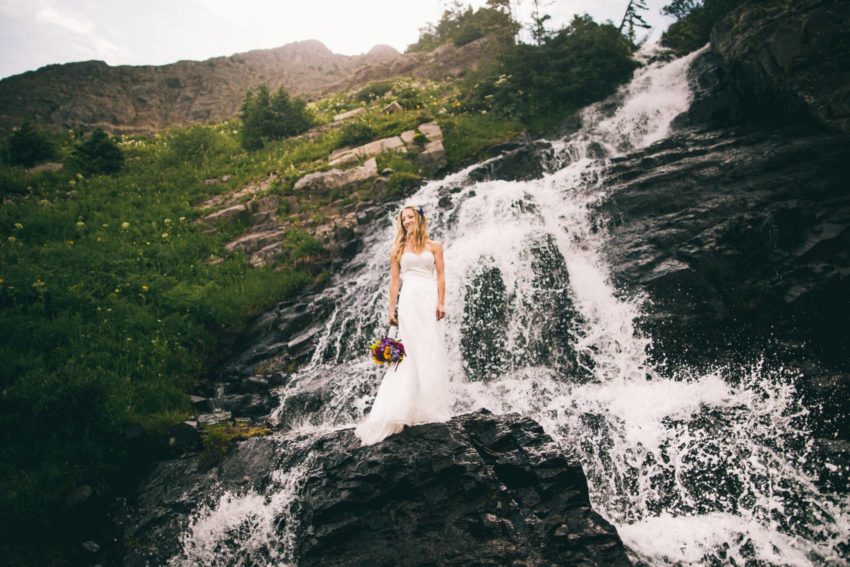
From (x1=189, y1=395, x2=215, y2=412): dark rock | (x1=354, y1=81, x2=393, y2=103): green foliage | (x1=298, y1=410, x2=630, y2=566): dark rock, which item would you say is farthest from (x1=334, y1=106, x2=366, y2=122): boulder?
(x1=298, y1=410, x2=630, y2=566): dark rock

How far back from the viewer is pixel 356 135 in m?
22.6

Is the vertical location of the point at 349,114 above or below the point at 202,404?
above

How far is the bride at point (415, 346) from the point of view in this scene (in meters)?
5.57

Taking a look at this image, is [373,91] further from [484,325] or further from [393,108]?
[484,325]

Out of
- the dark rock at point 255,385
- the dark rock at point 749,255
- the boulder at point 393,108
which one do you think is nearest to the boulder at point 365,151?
the boulder at point 393,108

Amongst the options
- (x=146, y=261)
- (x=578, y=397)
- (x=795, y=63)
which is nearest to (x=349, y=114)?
(x=146, y=261)

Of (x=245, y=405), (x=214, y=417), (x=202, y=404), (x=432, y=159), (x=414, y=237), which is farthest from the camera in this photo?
(x=432, y=159)

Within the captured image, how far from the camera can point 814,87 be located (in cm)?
1124

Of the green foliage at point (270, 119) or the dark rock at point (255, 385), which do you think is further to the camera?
the green foliage at point (270, 119)

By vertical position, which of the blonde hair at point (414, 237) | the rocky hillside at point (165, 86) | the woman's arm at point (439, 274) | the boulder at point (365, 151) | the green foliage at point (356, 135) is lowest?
the woman's arm at point (439, 274)

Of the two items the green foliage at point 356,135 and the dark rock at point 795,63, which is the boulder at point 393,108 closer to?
the green foliage at point 356,135

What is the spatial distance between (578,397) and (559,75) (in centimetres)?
1964

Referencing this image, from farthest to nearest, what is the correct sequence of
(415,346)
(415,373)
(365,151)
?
(365,151) → (415,346) → (415,373)

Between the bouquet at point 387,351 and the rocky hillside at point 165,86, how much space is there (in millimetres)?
34838
